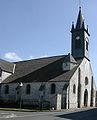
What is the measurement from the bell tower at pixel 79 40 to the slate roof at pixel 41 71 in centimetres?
231

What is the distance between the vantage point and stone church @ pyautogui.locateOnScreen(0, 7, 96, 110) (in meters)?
46.2

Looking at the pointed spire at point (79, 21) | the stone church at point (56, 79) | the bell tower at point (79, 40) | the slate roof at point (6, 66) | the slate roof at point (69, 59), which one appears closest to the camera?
the stone church at point (56, 79)

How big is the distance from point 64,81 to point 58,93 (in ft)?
7.41

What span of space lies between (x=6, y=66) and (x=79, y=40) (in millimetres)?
15294

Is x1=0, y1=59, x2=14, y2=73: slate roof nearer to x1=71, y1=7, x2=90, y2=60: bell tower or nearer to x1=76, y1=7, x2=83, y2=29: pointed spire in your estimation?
x1=71, y1=7, x2=90, y2=60: bell tower

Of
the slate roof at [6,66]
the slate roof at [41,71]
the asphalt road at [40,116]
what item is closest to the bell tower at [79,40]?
the slate roof at [41,71]

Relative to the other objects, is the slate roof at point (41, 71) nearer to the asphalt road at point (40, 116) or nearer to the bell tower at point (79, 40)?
the bell tower at point (79, 40)

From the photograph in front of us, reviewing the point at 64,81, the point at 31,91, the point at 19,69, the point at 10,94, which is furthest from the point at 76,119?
the point at 19,69

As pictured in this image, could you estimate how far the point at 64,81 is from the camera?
45.6 meters

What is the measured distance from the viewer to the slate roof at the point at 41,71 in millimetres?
47825

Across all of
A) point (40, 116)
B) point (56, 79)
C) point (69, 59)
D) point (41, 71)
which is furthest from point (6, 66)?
point (40, 116)

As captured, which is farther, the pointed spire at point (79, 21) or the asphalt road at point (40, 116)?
the pointed spire at point (79, 21)

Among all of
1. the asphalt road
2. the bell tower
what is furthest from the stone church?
the asphalt road

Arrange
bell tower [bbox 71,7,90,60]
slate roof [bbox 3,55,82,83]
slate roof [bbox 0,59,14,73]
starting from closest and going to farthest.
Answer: slate roof [bbox 3,55,82,83] < bell tower [bbox 71,7,90,60] < slate roof [bbox 0,59,14,73]
